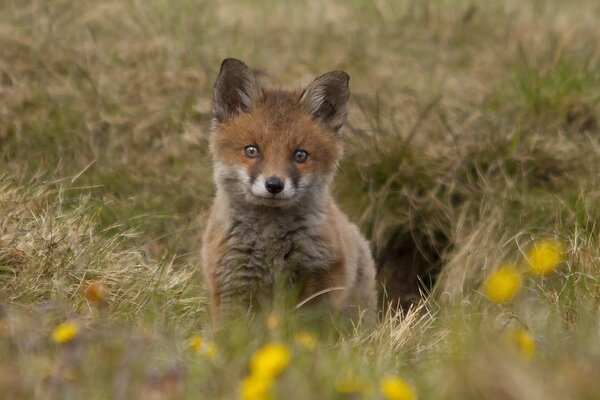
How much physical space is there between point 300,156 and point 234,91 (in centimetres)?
56

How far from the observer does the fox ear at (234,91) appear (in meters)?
5.62

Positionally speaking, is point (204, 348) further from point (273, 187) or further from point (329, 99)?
point (329, 99)

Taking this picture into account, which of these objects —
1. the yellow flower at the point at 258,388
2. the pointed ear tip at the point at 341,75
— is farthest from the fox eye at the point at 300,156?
the yellow flower at the point at 258,388

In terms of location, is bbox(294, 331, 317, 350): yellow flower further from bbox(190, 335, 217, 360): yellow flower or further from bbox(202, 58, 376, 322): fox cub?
bbox(202, 58, 376, 322): fox cub

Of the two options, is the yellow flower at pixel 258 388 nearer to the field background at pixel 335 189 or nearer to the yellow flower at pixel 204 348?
the field background at pixel 335 189

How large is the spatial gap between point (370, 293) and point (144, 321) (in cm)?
199

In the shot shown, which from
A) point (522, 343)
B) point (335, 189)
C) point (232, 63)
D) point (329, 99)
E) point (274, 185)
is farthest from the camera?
point (335, 189)

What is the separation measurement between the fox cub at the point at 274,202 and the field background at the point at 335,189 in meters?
0.30

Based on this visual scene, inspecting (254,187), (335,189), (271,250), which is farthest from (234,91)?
(335,189)

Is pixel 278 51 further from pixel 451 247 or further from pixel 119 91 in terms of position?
pixel 451 247

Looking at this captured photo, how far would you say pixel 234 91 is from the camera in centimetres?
570

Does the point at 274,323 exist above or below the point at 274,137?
below

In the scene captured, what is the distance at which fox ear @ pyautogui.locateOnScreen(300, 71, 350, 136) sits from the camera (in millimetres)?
5652

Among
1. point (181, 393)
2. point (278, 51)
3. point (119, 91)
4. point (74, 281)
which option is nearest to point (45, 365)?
point (181, 393)
